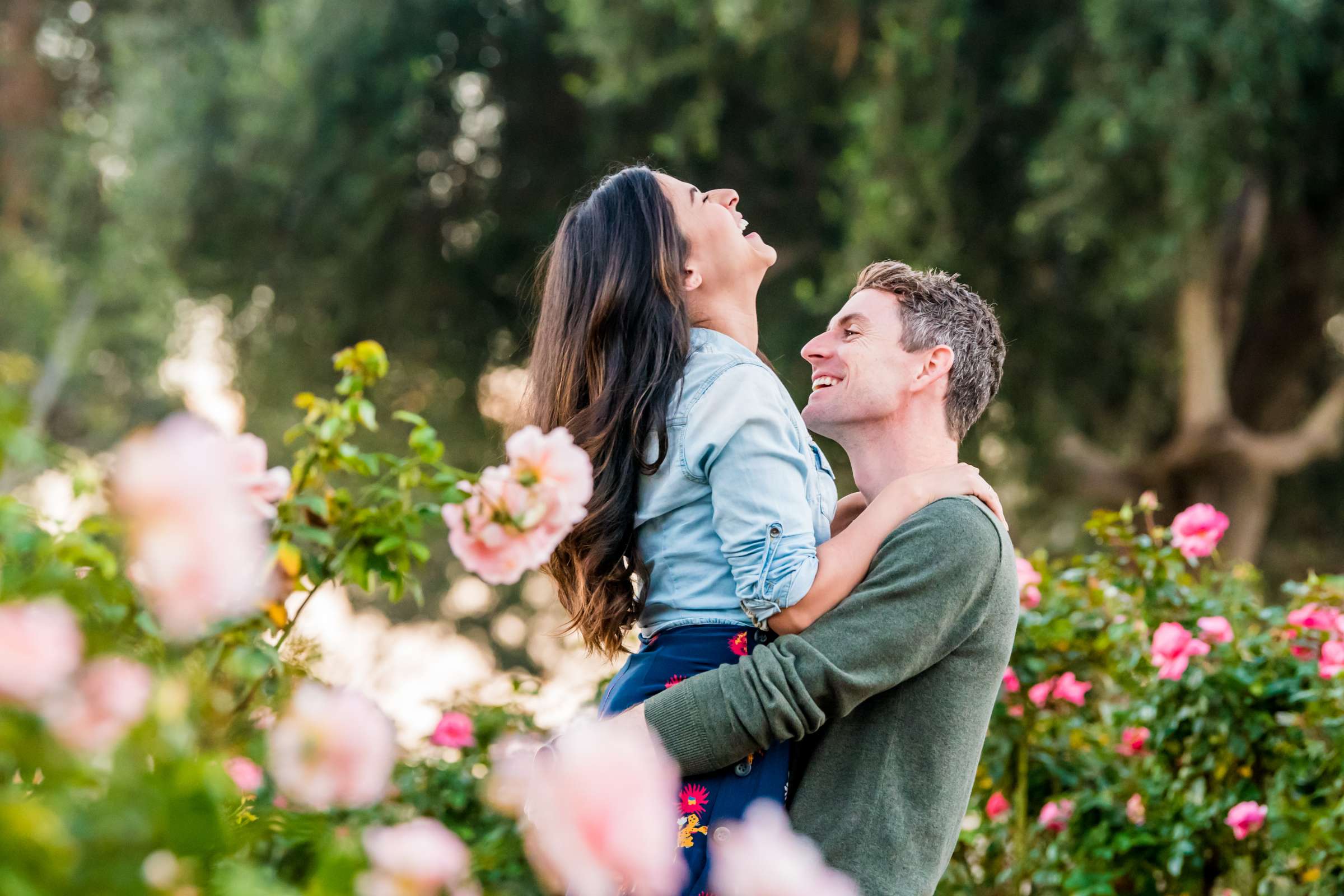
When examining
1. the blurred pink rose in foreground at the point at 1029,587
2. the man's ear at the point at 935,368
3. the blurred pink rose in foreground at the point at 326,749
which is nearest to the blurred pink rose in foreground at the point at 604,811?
the blurred pink rose in foreground at the point at 326,749

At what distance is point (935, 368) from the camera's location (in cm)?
208

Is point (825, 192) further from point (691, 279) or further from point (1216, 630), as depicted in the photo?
point (691, 279)

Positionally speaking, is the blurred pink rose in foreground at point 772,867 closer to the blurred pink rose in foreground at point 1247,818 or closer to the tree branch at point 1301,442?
the blurred pink rose in foreground at point 1247,818

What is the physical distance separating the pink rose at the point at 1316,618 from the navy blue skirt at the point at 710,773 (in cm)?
164

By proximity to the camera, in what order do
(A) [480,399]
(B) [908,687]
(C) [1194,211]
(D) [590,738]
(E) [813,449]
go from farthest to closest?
(A) [480,399] → (C) [1194,211] → (E) [813,449] → (B) [908,687] → (D) [590,738]

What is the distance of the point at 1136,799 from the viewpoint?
2.98 metres

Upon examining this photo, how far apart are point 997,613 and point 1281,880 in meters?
1.46

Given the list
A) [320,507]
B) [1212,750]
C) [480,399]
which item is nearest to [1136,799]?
[1212,750]

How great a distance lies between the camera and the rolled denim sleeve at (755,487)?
5.29 feet

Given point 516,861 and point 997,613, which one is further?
point 516,861

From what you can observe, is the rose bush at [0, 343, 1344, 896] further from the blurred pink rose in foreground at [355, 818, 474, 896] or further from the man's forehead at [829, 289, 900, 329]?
the man's forehead at [829, 289, 900, 329]

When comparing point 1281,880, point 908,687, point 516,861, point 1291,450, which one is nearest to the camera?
point 908,687

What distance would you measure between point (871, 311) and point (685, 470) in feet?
1.95

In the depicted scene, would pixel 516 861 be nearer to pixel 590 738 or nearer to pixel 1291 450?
pixel 590 738
